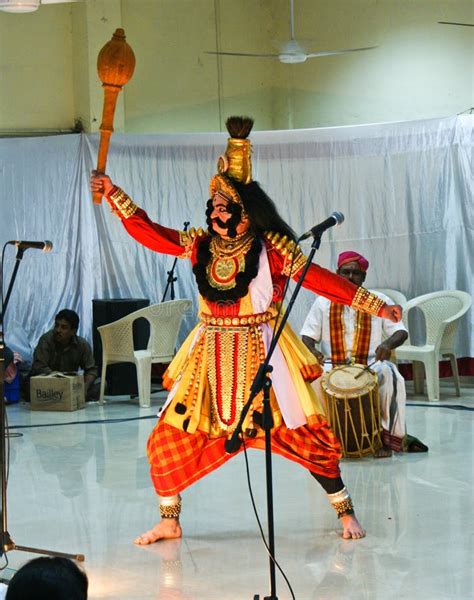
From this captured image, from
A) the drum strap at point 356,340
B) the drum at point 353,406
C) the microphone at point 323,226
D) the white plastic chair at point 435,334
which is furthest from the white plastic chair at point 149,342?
the microphone at point 323,226

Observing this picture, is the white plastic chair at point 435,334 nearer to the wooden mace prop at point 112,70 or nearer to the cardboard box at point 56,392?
the cardboard box at point 56,392

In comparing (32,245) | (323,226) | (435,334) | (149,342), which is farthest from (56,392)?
(323,226)

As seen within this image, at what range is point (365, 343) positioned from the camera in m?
7.59

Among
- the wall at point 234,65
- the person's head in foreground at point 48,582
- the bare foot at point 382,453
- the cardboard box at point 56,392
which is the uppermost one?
the wall at point 234,65

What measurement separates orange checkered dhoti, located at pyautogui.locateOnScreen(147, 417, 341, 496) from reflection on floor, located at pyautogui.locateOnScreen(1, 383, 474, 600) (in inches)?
13.3

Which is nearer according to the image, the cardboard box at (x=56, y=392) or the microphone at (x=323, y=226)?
the microphone at (x=323, y=226)

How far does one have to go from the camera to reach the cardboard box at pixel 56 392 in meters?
9.95

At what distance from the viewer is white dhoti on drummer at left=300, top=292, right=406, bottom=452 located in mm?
7422

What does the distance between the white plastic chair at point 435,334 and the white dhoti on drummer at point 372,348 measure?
2208mm

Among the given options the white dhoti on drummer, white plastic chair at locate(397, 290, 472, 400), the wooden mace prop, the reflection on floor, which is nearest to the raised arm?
the wooden mace prop

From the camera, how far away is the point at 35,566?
2219mm

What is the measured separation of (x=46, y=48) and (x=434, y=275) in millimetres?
4705

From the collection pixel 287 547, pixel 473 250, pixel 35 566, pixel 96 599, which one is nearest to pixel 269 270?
pixel 287 547

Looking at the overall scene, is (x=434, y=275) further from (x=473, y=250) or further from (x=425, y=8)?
(x=425, y=8)
